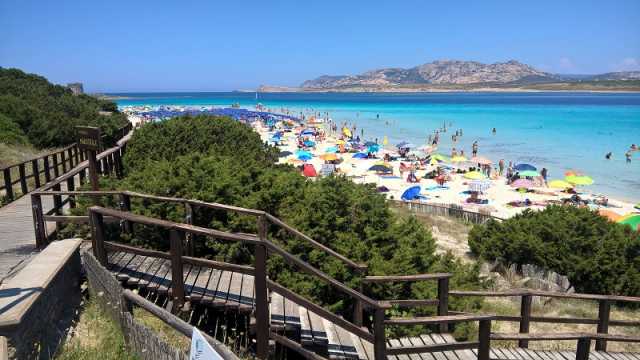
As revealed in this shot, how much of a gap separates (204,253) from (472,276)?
494 centimetres

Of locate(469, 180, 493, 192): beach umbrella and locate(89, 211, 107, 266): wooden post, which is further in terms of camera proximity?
locate(469, 180, 493, 192): beach umbrella

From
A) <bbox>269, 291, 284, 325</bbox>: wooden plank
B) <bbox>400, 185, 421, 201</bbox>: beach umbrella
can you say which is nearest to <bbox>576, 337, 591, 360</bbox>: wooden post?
<bbox>269, 291, 284, 325</bbox>: wooden plank

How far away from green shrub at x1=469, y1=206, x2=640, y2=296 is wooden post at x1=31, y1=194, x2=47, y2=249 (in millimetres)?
10419

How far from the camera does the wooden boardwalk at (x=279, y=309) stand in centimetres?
494

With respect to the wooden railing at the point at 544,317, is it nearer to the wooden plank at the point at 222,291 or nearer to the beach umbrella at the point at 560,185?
the wooden plank at the point at 222,291

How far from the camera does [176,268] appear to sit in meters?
4.86

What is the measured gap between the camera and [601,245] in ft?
36.7

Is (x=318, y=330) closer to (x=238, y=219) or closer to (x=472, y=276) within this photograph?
(x=238, y=219)

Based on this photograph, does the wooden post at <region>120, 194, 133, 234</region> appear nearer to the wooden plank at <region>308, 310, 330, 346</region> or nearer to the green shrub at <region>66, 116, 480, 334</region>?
the green shrub at <region>66, 116, 480, 334</region>

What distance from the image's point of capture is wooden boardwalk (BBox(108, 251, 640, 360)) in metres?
4.94

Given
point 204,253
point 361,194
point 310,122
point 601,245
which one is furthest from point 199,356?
point 310,122

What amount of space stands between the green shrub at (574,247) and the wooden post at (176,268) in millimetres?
9378

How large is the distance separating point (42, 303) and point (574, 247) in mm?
11093

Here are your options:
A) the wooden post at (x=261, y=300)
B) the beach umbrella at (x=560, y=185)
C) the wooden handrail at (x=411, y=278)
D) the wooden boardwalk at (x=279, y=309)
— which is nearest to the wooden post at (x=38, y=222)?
the wooden boardwalk at (x=279, y=309)
